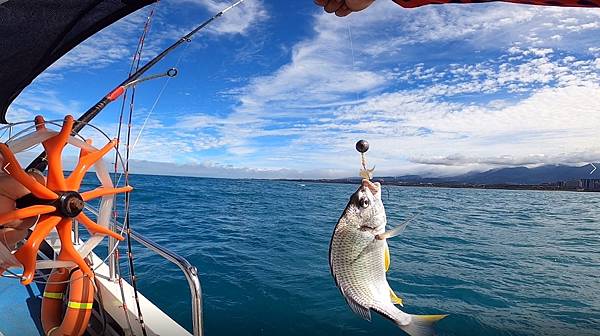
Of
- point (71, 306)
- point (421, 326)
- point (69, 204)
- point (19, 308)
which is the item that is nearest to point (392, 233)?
point (421, 326)

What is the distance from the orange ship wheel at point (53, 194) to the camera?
2.03m

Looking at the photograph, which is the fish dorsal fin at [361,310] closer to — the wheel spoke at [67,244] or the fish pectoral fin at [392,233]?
the fish pectoral fin at [392,233]

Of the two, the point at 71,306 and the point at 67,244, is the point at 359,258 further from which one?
the point at 71,306

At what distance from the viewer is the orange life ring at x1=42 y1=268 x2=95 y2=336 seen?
3.11 metres

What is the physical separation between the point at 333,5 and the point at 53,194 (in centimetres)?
197

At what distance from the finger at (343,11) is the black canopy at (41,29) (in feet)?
7.08

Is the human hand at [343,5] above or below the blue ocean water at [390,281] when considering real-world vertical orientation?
above

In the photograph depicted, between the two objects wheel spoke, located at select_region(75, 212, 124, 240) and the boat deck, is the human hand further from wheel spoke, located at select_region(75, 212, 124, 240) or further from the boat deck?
the boat deck

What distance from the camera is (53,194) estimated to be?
2.13 m

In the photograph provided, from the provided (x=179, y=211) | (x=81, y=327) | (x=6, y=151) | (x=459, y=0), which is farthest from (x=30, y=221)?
(x=179, y=211)

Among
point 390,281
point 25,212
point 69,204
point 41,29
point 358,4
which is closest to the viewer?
point 358,4

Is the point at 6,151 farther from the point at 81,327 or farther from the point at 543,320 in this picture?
the point at 543,320

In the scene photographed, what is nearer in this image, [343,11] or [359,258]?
[343,11]

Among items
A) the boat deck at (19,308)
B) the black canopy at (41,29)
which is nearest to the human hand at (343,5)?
the black canopy at (41,29)
